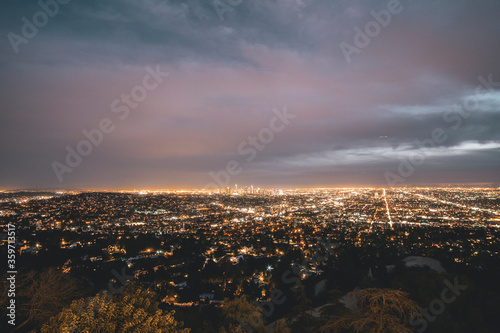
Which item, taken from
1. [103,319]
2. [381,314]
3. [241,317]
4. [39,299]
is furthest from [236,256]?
[381,314]

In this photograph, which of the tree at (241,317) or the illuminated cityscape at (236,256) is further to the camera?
the illuminated cityscape at (236,256)

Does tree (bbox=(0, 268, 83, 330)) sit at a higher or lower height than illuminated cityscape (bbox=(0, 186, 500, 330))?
higher

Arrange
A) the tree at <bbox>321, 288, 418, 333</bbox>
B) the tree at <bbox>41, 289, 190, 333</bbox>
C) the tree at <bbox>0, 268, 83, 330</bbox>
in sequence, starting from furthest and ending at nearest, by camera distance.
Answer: the tree at <bbox>0, 268, 83, 330</bbox>
the tree at <bbox>41, 289, 190, 333</bbox>
the tree at <bbox>321, 288, 418, 333</bbox>

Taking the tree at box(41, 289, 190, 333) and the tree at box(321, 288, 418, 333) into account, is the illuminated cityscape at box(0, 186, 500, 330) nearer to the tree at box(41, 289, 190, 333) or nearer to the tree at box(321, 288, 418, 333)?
the tree at box(41, 289, 190, 333)

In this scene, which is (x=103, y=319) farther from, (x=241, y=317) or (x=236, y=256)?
(x=236, y=256)

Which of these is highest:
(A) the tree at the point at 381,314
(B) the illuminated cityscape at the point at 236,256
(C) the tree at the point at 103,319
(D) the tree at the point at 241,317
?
(A) the tree at the point at 381,314

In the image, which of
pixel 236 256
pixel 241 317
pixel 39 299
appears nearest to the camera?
pixel 241 317

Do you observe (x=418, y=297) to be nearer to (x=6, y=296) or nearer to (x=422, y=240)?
(x=6, y=296)

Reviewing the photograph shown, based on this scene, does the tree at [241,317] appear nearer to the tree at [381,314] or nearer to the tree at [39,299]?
the tree at [381,314]

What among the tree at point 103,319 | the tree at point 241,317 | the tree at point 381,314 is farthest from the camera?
the tree at point 241,317

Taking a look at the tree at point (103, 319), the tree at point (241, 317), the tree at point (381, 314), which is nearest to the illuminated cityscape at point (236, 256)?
the tree at point (241, 317)

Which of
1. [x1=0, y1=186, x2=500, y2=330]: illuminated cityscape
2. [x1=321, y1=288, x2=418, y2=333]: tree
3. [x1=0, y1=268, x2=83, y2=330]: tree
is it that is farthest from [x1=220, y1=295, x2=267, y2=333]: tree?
[x1=0, y1=268, x2=83, y2=330]: tree

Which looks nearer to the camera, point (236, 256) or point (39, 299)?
point (39, 299)
